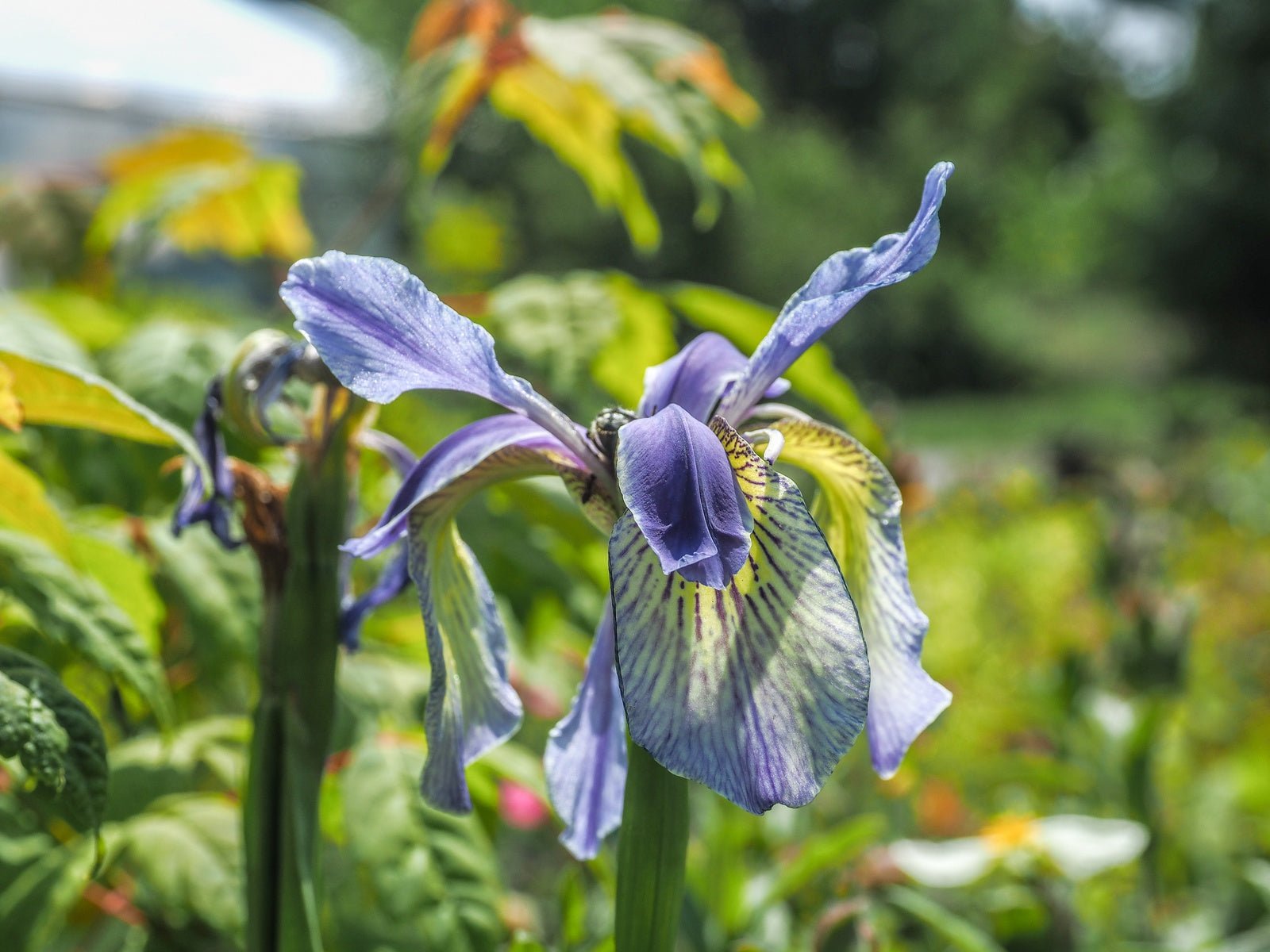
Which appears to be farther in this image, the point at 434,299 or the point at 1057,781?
the point at 1057,781

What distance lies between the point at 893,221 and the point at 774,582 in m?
12.5

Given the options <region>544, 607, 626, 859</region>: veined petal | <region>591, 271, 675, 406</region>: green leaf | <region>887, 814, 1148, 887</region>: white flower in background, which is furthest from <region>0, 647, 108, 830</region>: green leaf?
<region>887, 814, 1148, 887</region>: white flower in background

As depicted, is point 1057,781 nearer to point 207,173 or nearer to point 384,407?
point 384,407

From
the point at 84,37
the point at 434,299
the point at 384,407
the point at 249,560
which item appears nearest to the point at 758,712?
the point at 434,299

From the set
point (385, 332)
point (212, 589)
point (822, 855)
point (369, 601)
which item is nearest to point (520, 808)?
point (822, 855)

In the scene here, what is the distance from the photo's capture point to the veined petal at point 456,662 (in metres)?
0.39

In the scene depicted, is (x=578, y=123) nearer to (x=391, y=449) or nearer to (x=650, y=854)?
(x=391, y=449)

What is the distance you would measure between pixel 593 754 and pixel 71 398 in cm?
25

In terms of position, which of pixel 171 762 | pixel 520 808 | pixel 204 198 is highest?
pixel 204 198

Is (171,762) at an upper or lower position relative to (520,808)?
upper

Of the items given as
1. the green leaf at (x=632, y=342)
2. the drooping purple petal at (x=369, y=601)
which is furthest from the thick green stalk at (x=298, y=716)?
Result: the green leaf at (x=632, y=342)

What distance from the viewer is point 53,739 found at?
392 mm

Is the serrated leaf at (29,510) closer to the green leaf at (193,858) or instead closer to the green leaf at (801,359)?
the green leaf at (193,858)

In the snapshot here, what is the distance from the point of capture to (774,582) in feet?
1.16
